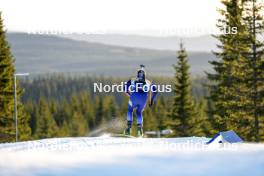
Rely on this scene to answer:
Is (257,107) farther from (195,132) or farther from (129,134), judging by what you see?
(129,134)

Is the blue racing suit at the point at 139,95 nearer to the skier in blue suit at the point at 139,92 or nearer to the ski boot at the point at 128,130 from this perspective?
the skier in blue suit at the point at 139,92

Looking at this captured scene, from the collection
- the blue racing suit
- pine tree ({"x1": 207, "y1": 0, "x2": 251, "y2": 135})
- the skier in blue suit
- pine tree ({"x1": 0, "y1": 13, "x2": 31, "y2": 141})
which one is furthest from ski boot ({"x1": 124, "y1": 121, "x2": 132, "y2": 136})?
pine tree ({"x1": 0, "y1": 13, "x2": 31, "y2": 141})

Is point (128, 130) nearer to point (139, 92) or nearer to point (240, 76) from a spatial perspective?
point (139, 92)

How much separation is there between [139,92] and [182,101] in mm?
23763

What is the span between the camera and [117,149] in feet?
45.4

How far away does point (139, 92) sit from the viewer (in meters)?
19.1

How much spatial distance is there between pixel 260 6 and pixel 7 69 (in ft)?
63.6

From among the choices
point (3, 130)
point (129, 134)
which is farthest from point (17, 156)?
point (3, 130)

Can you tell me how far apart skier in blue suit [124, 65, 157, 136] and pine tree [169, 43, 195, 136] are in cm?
2125

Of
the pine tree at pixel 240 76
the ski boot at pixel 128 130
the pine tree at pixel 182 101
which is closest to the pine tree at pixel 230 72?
the pine tree at pixel 240 76

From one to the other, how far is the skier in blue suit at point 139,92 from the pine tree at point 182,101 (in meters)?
21.3

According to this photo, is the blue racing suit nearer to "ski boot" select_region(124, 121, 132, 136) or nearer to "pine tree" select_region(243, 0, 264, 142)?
"ski boot" select_region(124, 121, 132, 136)

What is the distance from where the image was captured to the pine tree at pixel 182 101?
4141 centimetres

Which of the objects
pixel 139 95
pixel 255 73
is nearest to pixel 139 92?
pixel 139 95
